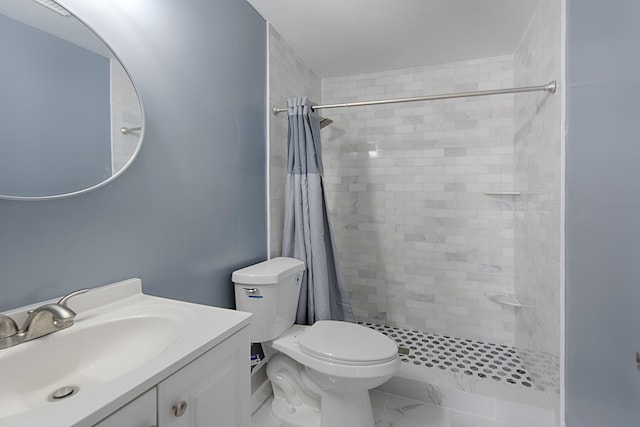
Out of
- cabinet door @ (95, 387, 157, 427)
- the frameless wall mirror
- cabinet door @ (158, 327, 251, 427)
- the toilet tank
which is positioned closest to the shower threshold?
the toilet tank

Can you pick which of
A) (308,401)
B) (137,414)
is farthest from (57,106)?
(308,401)

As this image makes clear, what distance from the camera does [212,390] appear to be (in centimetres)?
76

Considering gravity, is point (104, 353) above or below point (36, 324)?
below

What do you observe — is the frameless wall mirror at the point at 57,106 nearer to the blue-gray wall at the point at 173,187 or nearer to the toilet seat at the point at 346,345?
the blue-gray wall at the point at 173,187

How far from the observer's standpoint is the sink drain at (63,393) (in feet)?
2.30

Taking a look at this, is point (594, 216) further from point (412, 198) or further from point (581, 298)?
point (412, 198)

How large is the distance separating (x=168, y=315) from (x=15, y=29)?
85 centimetres

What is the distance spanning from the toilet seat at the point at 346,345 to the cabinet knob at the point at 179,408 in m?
0.77

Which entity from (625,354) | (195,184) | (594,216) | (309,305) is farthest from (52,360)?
(594,216)

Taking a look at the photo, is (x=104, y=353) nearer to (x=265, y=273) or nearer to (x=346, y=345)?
(x=265, y=273)

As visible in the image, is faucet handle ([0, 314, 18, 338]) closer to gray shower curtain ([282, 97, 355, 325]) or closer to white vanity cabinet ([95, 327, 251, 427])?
white vanity cabinet ([95, 327, 251, 427])

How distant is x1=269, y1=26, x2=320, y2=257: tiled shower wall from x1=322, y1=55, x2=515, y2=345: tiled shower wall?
25.3 inches

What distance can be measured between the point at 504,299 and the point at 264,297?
5.66 ft

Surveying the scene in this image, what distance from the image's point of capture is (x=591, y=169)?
1118mm
